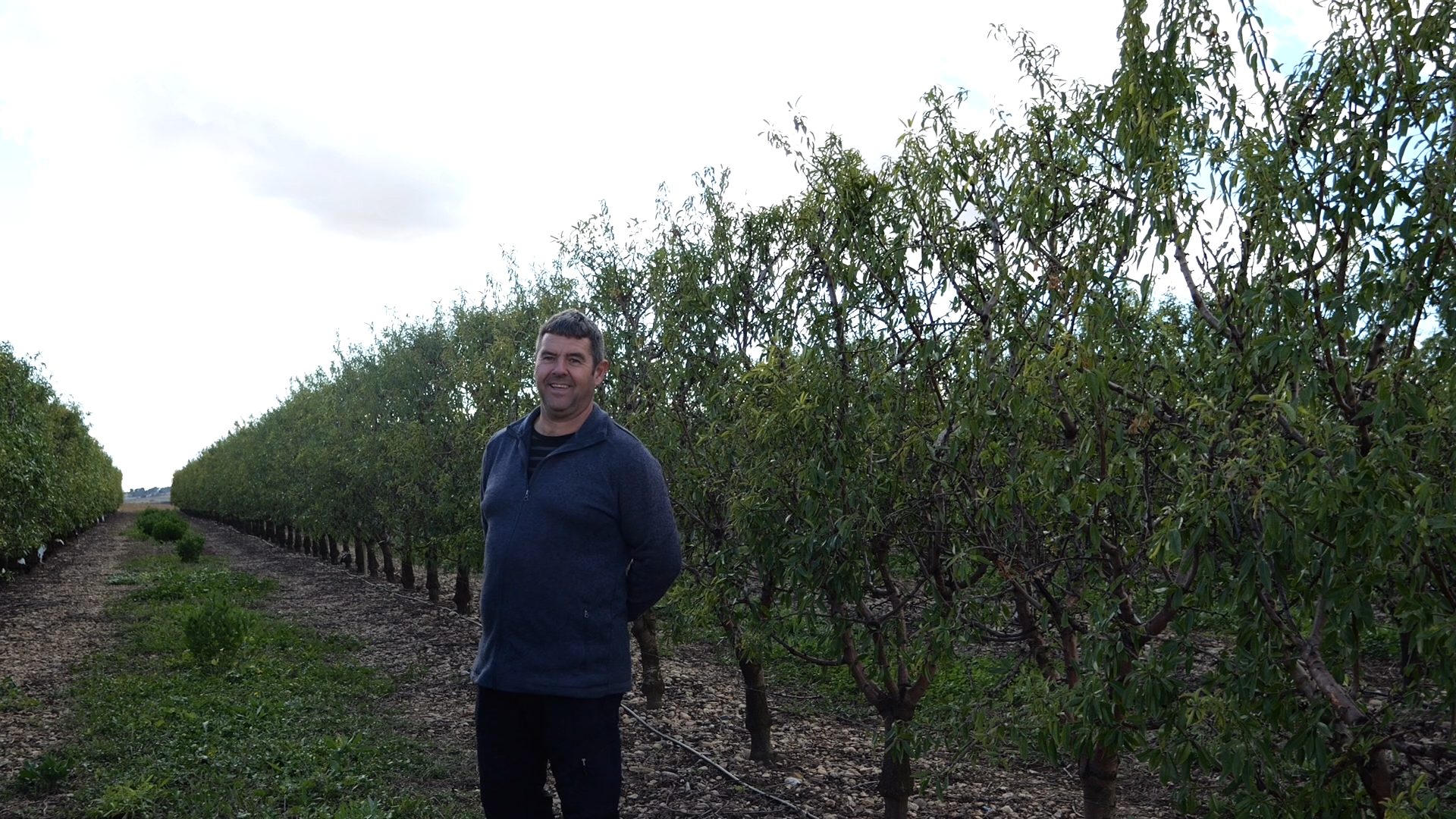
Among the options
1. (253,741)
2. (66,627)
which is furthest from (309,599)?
(253,741)

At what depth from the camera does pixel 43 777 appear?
25.7 ft

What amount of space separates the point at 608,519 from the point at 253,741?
22.6ft

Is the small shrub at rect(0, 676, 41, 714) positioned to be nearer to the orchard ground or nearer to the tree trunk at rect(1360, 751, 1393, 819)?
the orchard ground

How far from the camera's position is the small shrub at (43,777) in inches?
307

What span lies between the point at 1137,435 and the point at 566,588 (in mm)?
2207

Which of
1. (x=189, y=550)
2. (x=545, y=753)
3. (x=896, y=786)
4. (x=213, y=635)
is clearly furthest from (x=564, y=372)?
(x=189, y=550)

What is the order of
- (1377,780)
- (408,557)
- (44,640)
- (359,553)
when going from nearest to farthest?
(1377,780)
(44,640)
(408,557)
(359,553)

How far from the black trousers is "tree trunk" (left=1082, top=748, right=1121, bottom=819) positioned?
2992 millimetres

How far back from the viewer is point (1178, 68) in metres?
4.04

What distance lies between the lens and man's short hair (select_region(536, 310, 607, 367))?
13.6ft

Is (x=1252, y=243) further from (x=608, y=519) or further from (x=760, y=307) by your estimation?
(x=760, y=307)

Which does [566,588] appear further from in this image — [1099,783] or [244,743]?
[244,743]

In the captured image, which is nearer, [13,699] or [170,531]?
[13,699]

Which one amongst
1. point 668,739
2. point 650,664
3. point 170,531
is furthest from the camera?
point 170,531
